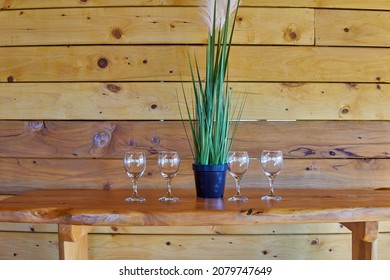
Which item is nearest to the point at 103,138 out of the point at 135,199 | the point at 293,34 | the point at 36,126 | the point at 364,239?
the point at 36,126

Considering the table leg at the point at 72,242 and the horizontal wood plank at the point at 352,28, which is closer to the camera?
the table leg at the point at 72,242

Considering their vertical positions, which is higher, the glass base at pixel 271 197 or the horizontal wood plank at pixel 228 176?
the horizontal wood plank at pixel 228 176

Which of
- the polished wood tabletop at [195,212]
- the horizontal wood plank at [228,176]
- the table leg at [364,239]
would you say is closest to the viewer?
the polished wood tabletop at [195,212]

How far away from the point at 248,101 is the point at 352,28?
0.49 meters

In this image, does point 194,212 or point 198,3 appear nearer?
point 194,212

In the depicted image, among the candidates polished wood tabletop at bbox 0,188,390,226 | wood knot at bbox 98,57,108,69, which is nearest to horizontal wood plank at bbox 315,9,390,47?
polished wood tabletop at bbox 0,188,390,226

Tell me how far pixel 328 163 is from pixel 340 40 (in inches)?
18.5

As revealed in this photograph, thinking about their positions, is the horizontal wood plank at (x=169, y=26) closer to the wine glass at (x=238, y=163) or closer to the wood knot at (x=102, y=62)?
the wood knot at (x=102, y=62)

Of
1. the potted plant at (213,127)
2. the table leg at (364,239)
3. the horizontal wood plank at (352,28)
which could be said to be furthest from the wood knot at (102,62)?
the table leg at (364,239)

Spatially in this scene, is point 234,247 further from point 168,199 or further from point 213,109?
point 213,109

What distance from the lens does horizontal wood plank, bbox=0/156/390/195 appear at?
1.65 metres

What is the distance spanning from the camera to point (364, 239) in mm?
1290

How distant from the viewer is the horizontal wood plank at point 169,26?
1651 millimetres

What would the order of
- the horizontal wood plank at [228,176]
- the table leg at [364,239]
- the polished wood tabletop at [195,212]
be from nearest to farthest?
the polished wood tabletop at [195,212] → the table leg at [364,239] → the horizontal wood plank at [228,176]
